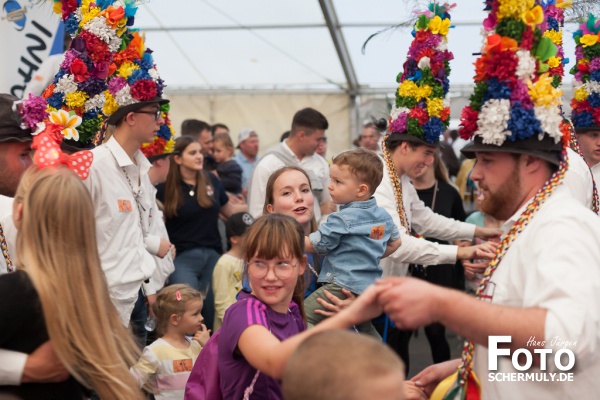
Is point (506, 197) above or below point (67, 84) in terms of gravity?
below

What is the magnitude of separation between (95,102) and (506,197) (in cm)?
357

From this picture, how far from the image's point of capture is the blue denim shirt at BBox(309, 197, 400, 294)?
5.30 meters

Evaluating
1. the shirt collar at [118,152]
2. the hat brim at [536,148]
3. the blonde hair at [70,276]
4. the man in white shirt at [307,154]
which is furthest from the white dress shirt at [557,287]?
the man in white shirt at [307,154]

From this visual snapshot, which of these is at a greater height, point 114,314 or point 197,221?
point 197,221

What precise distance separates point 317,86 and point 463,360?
12.3 meters

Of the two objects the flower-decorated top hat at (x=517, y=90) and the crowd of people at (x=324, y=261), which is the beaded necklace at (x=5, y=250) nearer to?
the crowd of people at (x=324, y=261)

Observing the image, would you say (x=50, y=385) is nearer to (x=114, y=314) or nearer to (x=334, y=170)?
(x=114, y=314)

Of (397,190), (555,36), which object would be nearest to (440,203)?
(397,190)

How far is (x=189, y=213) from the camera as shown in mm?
8719

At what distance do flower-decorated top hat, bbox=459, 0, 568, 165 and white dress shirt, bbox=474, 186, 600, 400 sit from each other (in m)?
0.24

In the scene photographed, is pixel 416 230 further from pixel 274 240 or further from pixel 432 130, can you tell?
pixel 274 240

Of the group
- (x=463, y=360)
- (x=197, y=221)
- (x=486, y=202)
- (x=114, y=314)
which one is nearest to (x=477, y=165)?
(x=486, y=202)

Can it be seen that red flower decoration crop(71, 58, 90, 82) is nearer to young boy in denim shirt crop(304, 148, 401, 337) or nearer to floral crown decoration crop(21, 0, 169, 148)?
floral crown decoration crop(21, 0, 169, 148)

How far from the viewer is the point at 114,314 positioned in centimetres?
342
